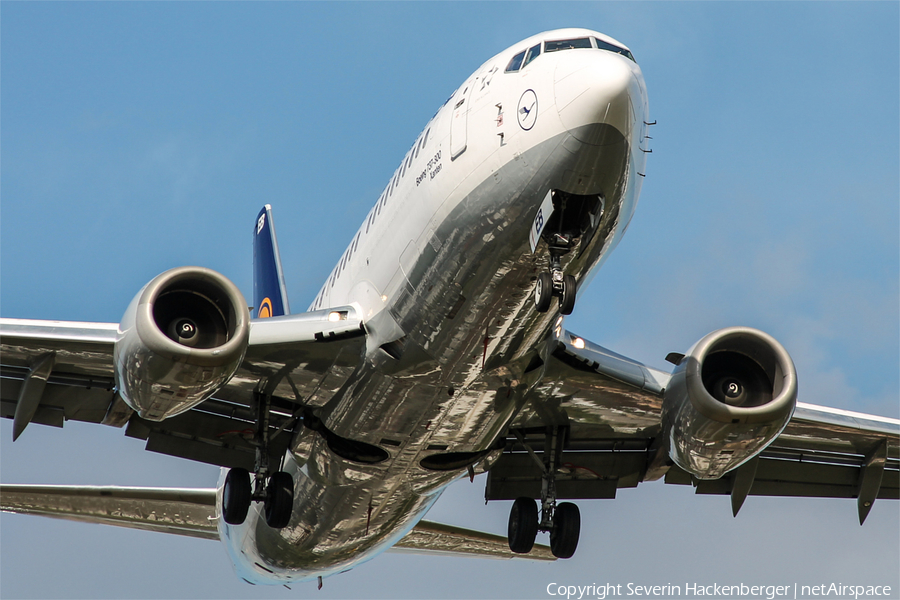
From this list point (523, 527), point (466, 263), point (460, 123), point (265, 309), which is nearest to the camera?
point (466, 263)

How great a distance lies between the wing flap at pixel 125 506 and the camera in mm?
17281

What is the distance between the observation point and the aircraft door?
1280cm

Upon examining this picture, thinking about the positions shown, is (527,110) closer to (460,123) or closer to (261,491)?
(460,123)

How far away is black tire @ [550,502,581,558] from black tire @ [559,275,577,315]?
19.0 feet

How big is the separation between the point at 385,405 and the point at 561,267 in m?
3.52

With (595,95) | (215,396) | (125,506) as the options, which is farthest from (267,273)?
(595,95)

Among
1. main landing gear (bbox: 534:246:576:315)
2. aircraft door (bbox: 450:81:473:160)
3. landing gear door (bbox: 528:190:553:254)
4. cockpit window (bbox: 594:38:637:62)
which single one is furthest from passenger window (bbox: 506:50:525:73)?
main landing gear (bbox: 534:246:576:315)

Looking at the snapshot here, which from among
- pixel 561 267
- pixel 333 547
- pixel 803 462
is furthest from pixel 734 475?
pixel 561 267

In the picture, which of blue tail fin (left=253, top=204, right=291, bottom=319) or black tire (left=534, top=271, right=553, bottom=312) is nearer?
black tire (left=534, top=271, right=553, bottom=312)

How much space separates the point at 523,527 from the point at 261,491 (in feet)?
13.8

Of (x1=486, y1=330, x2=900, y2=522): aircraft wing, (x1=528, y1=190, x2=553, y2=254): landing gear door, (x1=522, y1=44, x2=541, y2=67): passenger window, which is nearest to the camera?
(x1=528, y1=190, x2=553, y2=254): landing gear door

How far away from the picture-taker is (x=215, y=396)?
16250 millimetres

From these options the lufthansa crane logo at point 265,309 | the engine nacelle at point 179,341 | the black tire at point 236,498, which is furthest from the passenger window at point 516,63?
the lufthansa crane logo at point 265,309

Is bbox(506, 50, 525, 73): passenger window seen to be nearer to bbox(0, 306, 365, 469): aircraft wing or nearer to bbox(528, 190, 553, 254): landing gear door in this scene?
bbox(528, 190, 553, 254): landing gear door
